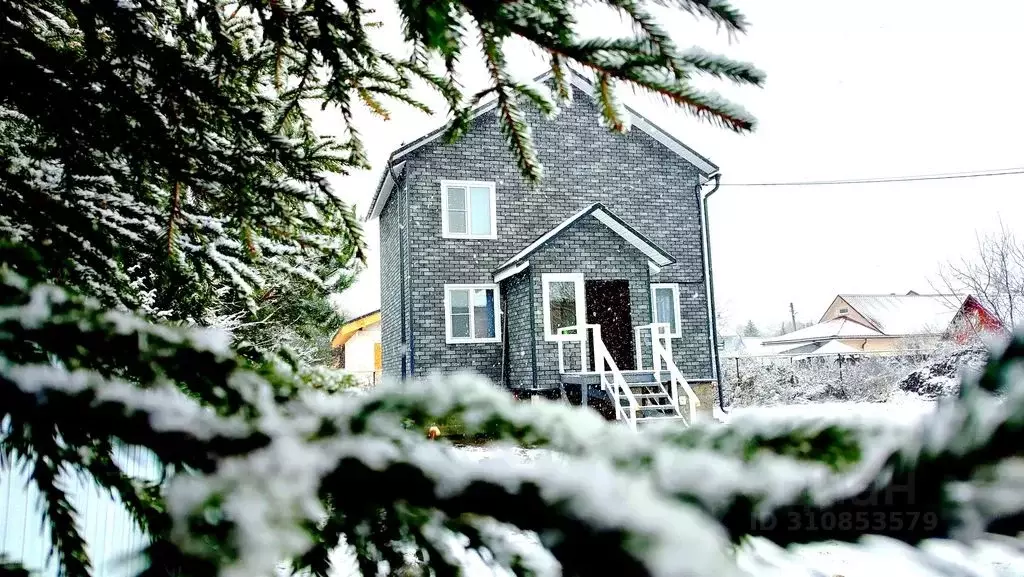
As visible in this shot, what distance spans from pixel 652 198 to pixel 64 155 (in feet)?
45.8

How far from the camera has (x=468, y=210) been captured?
1370 cm

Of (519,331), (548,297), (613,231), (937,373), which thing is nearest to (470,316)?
(519,331)

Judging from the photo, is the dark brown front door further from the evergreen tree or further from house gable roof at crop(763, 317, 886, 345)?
house gable roof at crop(763, 317, 886, 345)

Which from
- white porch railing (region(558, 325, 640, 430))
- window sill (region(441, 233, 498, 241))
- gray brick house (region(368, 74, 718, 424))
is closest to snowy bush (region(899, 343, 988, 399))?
gray brick house (region(368, 74, 718, 424))

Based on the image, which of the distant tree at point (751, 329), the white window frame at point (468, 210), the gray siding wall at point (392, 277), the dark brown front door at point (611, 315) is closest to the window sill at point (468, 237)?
the white window frame at point (468, 210)

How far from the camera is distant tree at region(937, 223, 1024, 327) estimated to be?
61.2ft

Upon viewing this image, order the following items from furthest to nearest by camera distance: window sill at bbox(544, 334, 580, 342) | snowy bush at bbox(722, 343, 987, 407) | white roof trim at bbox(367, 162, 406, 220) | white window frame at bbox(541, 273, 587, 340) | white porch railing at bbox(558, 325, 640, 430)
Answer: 1. snowy bush at bbox(722, 343, 987, 407)
2. white roof trim at bbox(367, 162, 406, 220)
3. white window frame at bbox(541, 273, 587, 340)
4. window sill at bbox(544, 334, 580, 342)
5. white porch railing at bbox(558, 325, 640, 430)

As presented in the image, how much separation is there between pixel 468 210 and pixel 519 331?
10.4ft

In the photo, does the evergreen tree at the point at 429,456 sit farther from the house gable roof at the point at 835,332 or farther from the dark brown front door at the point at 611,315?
the house gable roof at the point at 835,332

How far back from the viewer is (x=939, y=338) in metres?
22.1

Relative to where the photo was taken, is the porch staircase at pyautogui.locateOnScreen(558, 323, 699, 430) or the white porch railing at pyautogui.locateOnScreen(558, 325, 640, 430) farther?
the porch staircase at pyautogui.locateOnScreen(558, 323, 699, 430)

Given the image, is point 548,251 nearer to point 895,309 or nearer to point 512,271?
point 512,271

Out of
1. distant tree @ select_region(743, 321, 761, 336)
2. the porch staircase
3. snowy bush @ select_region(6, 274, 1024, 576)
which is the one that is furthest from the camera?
distant tree @ select_region(743, 321, 761, 336)

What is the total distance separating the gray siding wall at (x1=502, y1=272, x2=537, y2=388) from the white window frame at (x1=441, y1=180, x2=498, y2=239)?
1.38m
